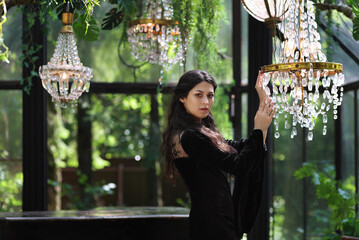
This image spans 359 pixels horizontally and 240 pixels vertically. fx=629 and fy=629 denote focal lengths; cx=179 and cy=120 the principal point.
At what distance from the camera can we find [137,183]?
10.5m

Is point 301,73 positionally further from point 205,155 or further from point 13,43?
point 13,43


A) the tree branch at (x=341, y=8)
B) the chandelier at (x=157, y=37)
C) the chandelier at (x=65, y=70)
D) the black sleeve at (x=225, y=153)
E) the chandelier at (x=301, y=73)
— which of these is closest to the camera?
the chandelier at (x=301, y=73)

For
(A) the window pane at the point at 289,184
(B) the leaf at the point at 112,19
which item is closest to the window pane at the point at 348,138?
(A) the window pane at the point at 289,184

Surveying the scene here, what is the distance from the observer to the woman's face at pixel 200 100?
3.13 meters

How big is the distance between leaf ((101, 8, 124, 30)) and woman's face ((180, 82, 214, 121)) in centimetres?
213

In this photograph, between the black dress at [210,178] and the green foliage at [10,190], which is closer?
the black dress at [210,178]

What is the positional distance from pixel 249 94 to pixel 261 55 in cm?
34

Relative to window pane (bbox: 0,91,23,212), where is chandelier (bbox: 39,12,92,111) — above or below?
above

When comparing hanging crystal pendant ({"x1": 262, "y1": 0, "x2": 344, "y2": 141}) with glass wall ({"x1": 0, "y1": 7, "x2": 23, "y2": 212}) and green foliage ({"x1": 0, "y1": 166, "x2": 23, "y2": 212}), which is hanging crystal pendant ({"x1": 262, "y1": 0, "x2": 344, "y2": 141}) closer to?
glass wall ({"x1": 0, "y1": 7, "x2": 23, "y2": 212})


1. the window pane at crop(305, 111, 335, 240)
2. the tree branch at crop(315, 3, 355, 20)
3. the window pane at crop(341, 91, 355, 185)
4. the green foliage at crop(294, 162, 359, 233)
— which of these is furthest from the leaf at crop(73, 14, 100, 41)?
the window pane at crop(305, 111, 335, 240)

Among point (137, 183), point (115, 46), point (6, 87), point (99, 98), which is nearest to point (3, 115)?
point (6, 87)

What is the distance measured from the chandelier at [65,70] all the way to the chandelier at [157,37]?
32.7 inches

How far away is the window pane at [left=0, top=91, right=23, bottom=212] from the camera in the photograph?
5340mm

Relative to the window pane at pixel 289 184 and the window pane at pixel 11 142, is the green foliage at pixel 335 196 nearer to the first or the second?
the window pane at pixel 289 184
